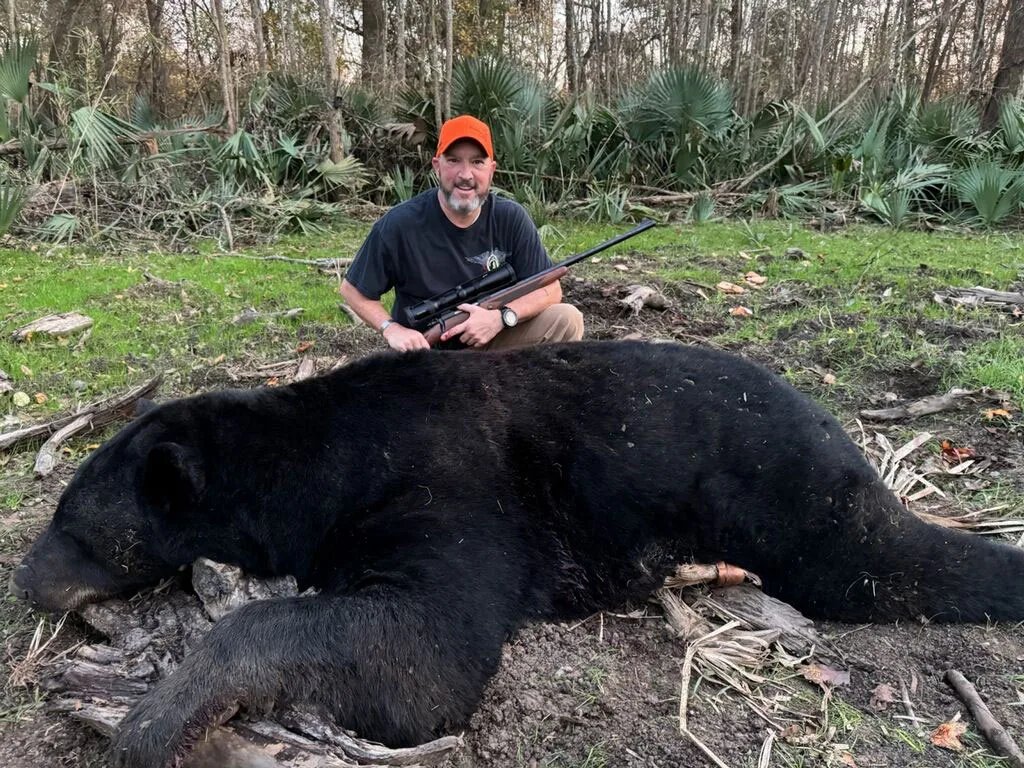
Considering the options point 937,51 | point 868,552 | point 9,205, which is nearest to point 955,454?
point 868,552

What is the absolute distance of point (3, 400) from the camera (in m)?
5.35

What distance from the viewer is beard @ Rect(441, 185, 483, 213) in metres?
4.79

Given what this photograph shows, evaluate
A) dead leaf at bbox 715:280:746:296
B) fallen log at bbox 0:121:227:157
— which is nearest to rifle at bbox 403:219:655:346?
dead leaf at bbox 715:280:746:296

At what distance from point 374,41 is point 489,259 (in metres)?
14.9

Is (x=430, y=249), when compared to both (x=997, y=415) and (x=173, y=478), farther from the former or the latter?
(x=997, y=415)

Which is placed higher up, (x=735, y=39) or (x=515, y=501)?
(x=735, y=39)

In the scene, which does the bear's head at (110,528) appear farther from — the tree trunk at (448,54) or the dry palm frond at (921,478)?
the tree trunk at (448,54)

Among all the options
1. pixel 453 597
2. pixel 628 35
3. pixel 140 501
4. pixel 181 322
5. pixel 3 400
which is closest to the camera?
pixel 453 597

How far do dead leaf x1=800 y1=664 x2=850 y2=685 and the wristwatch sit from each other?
2.71 metres

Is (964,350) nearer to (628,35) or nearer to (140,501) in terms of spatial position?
(140,501)

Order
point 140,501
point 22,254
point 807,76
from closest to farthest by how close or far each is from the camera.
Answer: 1. point 140,501
2. point 22,254
3. point 807,76

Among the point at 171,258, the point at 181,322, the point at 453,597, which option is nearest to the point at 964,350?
the point at 453,597

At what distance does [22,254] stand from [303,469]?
9.47 meters

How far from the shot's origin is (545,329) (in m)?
5.25
